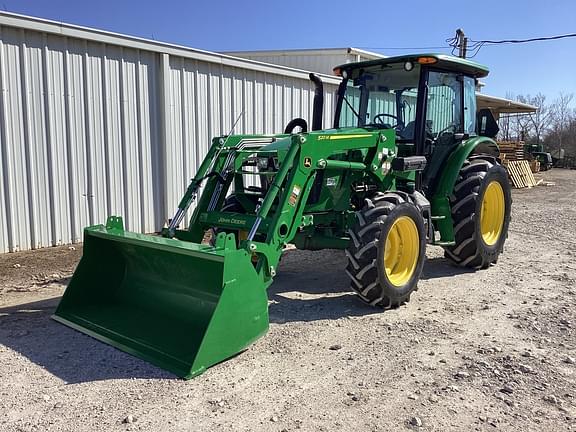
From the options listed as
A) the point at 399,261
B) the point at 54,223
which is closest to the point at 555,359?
the point at 399,261

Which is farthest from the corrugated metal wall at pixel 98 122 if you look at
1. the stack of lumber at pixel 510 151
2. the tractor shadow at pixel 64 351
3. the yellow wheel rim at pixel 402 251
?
the stack of lumber at pixel 510 151

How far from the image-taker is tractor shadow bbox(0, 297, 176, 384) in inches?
146

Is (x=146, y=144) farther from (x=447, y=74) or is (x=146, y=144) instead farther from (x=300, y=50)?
(x=300, y=50)

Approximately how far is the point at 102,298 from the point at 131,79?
4347 mm

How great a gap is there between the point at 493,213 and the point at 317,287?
2.71 meters

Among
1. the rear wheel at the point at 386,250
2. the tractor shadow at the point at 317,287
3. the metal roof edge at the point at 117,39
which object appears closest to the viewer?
the rear wheel at the point at 386,250

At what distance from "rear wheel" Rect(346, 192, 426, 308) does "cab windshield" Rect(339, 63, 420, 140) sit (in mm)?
1355

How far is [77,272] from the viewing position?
469 cm

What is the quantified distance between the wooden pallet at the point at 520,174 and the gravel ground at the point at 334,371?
14274mm

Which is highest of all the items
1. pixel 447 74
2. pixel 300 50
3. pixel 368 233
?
pixel 300 50

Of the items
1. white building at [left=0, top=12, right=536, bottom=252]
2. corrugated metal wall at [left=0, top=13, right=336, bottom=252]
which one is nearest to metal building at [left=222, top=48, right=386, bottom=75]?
white building at [left=0, top=12, right=536, bottom=252]

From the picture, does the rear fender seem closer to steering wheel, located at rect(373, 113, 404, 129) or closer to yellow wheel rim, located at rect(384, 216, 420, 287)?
steering wheel, located at rect(373, 113, 404, 129)

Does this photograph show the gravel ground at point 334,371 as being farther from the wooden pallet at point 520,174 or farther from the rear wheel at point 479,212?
the wooden pallet at point 520,174

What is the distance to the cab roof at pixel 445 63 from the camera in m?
5.88
